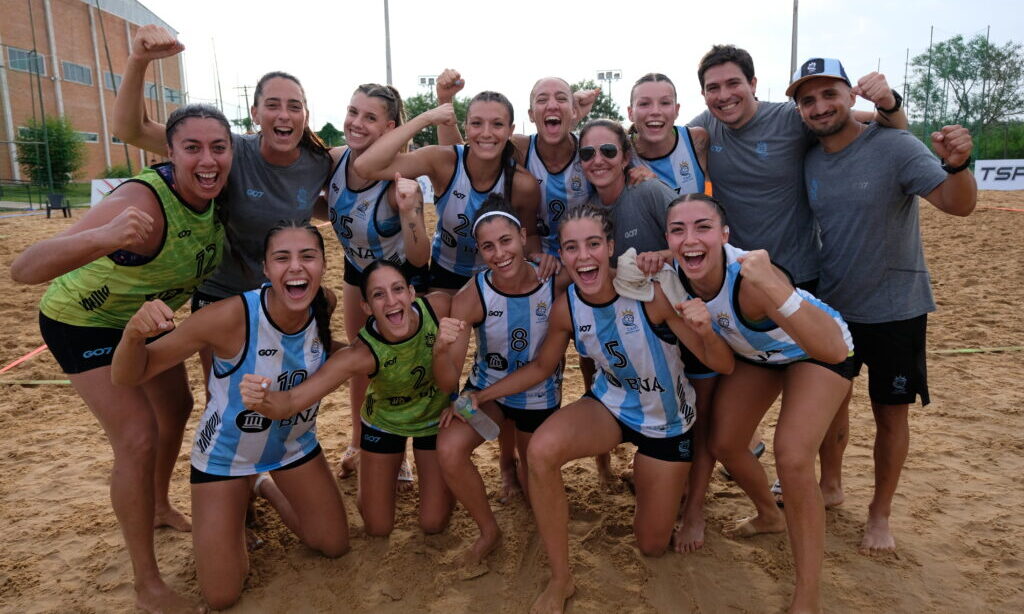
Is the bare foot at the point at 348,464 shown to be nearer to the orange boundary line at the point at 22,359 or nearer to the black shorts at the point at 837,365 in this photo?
the black shorts at the point at 837,365

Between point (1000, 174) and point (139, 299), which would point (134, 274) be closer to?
point (139, 299)

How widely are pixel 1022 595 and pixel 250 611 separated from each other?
12.2ft

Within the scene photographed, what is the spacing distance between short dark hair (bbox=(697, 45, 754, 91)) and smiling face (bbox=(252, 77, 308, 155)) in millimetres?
2381

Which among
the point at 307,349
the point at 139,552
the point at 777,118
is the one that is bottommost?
the point at 139,552

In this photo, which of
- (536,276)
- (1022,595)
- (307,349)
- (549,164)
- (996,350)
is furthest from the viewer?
(996,350)

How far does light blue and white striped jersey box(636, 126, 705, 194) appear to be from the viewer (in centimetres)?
391

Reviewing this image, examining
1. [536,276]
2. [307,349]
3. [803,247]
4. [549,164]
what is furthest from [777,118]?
[307,349]

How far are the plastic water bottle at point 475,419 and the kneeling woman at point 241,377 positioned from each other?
0.77 meters

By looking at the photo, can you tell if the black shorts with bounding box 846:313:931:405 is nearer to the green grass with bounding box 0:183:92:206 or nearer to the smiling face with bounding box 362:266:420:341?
the smiling face with bounding box 362:266:420:341

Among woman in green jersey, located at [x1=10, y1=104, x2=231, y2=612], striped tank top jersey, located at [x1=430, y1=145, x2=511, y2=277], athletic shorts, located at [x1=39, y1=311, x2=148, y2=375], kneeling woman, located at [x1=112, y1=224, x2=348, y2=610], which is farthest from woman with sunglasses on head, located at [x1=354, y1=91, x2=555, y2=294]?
athletic shorts, located at [x1=39, y1=311, x2=148, y2=375]

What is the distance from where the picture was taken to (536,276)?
377cm

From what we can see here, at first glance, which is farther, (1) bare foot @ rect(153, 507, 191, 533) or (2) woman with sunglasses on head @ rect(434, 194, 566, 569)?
(1) bare foot @ rect(153, 507, 191, 533)

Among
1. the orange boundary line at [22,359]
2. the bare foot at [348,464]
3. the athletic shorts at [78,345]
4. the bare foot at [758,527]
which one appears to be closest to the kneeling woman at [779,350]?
the bare foot at [758,527]

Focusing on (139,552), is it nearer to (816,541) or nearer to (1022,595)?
(816,541)
